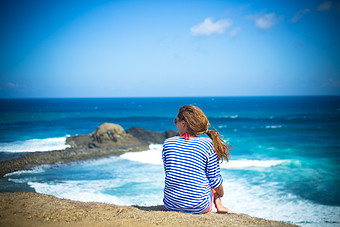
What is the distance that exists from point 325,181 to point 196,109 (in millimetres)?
11925

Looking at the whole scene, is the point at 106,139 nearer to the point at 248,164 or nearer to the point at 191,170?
the point at 248,164

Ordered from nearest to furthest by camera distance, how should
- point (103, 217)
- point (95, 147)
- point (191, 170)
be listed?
1. point (191, 170)
2. point (103, 217)
3. point (95, 147)

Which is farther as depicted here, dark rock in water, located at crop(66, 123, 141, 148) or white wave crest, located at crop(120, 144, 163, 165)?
dark rock in water, located at crop(66, 123, 141, 148)

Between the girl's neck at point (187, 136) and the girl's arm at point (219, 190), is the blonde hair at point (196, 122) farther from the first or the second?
the girl's arm at point (219, 190)

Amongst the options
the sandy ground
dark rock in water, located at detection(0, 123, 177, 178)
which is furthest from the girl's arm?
dark rock in water, located at detection(0, 123, 177, 178)

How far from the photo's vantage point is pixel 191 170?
3047 mm

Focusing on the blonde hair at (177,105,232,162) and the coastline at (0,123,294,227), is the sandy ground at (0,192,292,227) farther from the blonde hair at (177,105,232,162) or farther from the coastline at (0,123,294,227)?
the blonde hair at (177,105,232,162)

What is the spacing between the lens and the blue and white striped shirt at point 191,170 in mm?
3025

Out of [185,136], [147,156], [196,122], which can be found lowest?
[147,156]

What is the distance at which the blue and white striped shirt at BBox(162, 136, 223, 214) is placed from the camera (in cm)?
303

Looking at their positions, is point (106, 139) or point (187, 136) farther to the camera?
point (106, 139)

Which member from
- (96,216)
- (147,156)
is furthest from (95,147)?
(96,216)

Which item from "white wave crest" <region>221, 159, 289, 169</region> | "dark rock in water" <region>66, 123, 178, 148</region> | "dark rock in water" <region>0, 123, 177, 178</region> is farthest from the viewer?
"dark rock in water" <region>66, 123, 178, 148</region>

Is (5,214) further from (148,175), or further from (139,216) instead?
(148,175)
